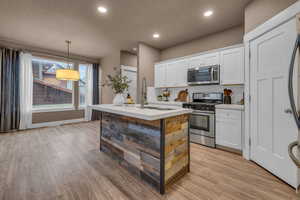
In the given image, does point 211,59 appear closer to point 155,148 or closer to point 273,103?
point 273,103

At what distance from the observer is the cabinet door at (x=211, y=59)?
10.2 feet

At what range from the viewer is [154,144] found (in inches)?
62.3

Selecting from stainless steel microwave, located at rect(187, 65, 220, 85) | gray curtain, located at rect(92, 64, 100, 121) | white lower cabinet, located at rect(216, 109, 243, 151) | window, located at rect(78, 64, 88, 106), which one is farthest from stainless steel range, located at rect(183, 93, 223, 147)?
window, located at rect(78, 64, 88, 106)

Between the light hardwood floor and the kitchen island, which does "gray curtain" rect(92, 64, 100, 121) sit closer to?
the light hardwood floor

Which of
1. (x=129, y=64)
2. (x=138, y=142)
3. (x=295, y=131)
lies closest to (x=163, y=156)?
(x=138, y=142)

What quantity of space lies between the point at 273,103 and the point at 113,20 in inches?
134

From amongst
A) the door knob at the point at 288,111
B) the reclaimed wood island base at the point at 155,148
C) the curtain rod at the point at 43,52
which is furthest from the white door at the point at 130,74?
the door knob at the point at 288,111

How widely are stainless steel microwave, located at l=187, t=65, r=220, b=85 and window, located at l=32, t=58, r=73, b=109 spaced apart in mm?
4903

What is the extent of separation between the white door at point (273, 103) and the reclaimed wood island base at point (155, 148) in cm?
126

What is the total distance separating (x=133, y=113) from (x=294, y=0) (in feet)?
8.31

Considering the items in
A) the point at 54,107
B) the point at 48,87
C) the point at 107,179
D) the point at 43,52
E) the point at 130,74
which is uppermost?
the point at 43,52

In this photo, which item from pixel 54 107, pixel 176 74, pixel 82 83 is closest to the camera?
pixel 176 74

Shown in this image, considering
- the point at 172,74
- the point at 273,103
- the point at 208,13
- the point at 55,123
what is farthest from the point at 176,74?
the point at 55,123

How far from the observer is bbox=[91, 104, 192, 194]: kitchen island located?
4.96 feet
